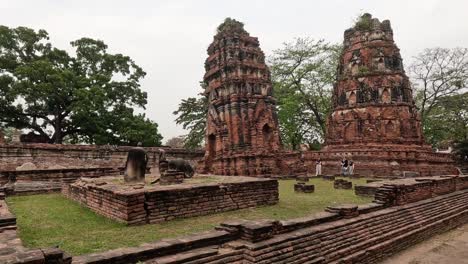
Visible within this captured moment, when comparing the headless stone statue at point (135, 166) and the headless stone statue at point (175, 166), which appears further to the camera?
the headless stone statue at point (175, 166)

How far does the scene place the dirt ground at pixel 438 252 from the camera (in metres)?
6.58

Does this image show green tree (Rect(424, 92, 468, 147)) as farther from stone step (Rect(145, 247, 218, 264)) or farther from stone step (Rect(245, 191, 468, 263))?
stone step (Rect(145, 247, 218, 264))

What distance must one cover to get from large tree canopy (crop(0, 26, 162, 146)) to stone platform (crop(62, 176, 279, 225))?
10674mm

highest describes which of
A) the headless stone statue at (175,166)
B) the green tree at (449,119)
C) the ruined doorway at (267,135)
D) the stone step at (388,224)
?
the green tree at (449,119)

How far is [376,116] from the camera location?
22219 millimetres

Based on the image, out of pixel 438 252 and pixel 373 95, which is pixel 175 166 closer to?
pixel 438 252

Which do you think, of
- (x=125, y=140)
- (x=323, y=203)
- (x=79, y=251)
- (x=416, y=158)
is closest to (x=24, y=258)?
(x=79, y=251)

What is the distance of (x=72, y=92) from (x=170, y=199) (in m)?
14.7

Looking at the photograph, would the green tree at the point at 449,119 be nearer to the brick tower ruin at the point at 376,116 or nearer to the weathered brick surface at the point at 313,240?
the brick tower ruin at the point at 376,116

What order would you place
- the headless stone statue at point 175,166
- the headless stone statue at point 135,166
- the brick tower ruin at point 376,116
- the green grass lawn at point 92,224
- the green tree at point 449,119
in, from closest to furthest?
the green grass lawn at point 92,224, the headless stone statue at point 135,166, the headless stone statue at point 175,166, the brick tower ruin at point 376,116, the green tree at point 449,119

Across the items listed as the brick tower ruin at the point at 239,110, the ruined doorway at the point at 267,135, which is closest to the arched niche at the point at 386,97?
the brick tower ruin at the point at 239,110

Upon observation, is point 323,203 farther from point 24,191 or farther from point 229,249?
point 24,191

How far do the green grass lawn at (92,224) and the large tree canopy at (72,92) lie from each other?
A: 9967mm

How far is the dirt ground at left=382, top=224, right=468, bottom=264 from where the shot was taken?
658cm
